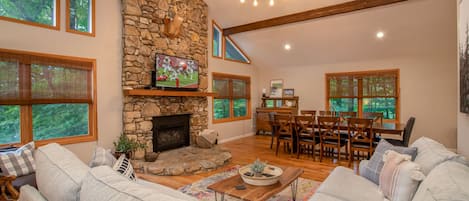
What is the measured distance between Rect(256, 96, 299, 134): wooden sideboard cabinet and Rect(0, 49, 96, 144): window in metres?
5.07

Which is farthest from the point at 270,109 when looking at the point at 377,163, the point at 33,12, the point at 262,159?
the point at 33,12

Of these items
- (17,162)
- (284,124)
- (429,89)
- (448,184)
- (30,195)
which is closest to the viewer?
(448,184)

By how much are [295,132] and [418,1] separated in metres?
3.43

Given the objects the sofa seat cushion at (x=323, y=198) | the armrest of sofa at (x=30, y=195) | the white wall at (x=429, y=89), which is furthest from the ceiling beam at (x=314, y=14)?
the armrest of sofa at (x=30, y=195)

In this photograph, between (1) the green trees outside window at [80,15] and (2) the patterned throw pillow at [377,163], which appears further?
(1) the green trees outside window at [80,15]

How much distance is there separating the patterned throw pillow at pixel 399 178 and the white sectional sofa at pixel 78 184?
1544 mm

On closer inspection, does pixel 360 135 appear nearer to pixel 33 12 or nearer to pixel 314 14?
pixel 314 14

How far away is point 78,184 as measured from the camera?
1.35 meters

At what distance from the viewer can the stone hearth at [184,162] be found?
418 cm

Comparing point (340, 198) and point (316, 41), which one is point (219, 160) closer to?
point (340, 198)

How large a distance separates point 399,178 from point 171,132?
15.0ft

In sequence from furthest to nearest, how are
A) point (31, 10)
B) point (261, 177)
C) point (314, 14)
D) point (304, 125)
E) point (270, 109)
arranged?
point (270, 109) → point (314, 14) → point (304, 125) → point (31, 10) → point (261, 177)

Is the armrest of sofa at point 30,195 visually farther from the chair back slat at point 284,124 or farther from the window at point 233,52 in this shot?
the window at point 233,52

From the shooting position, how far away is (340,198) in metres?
2.13
